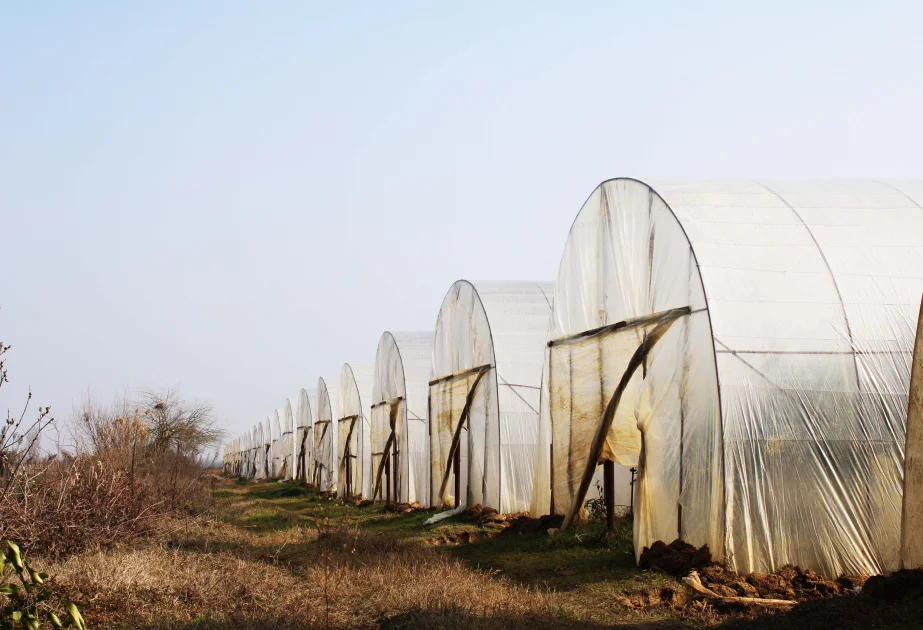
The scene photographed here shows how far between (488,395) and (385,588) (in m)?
9.99

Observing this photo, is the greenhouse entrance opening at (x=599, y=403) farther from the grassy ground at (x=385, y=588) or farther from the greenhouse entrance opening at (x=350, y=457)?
the greenhouse entrance opening at (x=350, y=457)

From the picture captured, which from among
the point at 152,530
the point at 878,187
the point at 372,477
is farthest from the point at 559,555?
the point at 372,477

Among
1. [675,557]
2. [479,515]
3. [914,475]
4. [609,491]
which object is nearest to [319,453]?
[479,515]

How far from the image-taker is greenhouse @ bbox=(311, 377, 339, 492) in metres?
36.7

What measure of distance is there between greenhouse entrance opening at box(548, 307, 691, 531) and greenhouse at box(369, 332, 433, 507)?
8380 mm

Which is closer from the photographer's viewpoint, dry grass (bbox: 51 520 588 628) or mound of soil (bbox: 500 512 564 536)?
dry grass (bbox: 51 520 588 628)

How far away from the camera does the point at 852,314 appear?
10609mm

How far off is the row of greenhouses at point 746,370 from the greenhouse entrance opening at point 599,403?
35mm

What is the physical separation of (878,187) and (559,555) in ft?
23.2

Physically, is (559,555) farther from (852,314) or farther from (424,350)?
(424,350)

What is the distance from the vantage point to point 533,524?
14953 mm

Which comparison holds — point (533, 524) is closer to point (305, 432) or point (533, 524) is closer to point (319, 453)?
point (319, 453)

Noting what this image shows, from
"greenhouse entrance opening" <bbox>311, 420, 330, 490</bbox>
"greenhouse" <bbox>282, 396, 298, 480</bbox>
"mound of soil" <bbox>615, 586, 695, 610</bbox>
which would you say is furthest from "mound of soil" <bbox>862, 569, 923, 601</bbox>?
"greenhouse" <bbox>282, 396, 298, 480</bbox>

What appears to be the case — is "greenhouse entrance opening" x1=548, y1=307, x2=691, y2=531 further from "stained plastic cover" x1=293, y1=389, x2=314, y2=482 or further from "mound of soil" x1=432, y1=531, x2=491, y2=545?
"stained plastic cover" x1=293, y1=389, x2=314, y2=482
